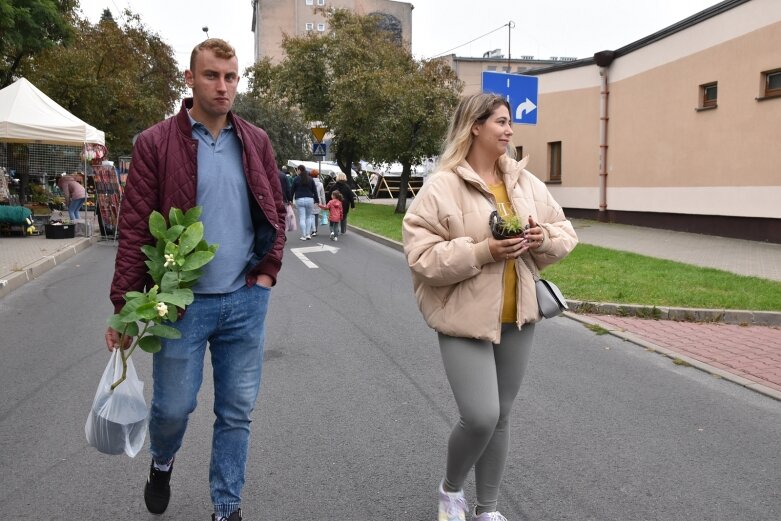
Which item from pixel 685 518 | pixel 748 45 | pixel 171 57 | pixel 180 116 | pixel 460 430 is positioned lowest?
pixel 685 518

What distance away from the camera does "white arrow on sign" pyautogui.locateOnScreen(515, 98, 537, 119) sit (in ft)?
40.7

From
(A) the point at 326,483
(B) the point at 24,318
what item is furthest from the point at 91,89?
(A) the point at 326,483

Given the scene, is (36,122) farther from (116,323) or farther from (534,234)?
(534,234)

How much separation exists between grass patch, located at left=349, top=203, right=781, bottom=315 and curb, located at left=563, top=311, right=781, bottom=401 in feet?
2.70

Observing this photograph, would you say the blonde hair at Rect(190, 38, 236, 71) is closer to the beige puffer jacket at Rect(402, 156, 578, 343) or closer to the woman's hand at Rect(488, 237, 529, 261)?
the beige puffer jacket at Rect(402, 156, 578, 343)

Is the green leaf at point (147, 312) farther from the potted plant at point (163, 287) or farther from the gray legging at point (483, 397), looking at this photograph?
the gray legging at point (483, 397)

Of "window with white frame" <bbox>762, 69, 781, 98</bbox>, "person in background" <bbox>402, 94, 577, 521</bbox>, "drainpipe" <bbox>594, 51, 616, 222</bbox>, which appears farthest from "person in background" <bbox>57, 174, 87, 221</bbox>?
"person in background" <bbox>402, 94, 577, 521</bbox>

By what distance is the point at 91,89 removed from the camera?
2598 centimetres

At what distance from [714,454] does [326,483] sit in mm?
2236

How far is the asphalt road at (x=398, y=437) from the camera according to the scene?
3555 millimetres

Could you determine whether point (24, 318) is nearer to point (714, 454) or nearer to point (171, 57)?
point (714, 454)

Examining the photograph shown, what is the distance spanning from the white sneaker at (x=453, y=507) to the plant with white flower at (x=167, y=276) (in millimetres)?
1349

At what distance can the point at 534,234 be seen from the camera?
2.85 metres

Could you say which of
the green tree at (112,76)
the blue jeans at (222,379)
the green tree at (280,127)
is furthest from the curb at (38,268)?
the green tree at (280,127)
